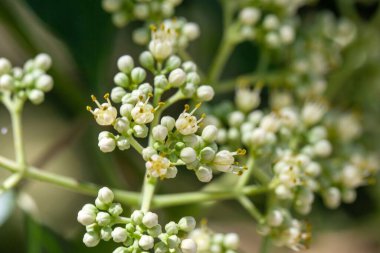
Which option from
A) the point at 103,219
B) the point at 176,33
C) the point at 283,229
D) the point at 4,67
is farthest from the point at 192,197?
the point at 4,67

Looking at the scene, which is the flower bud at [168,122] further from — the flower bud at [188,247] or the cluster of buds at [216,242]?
the cluster of buds at [216,242]

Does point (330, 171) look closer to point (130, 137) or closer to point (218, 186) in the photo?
point (218, 186)

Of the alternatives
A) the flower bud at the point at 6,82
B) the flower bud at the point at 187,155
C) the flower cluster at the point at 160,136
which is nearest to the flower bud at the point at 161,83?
the flower cluster at the point at 160,136

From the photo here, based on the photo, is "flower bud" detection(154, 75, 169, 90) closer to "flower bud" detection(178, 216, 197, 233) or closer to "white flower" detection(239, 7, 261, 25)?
"flower bud" detection(178, 216, 197, 233)

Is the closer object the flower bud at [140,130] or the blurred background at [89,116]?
the flower bud at [140,130]

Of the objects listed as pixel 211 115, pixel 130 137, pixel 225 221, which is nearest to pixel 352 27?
pixel 211 115

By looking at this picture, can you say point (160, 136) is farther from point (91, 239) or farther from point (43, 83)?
point (43, 83)

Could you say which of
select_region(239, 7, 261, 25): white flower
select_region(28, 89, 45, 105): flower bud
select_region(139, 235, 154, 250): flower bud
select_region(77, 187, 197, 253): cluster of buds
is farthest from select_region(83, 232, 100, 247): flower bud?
select_region(239, 7, 261, 25): white flower
